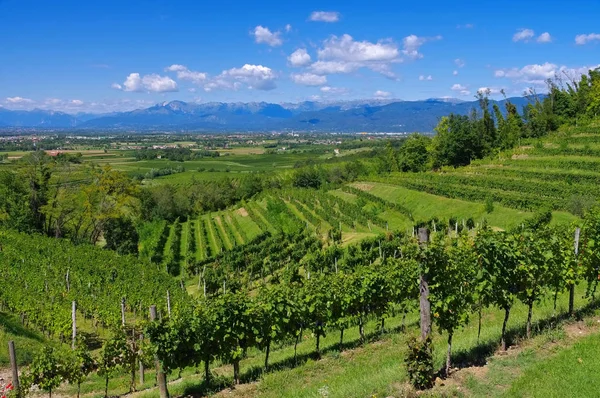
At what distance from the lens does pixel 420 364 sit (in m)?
9.34

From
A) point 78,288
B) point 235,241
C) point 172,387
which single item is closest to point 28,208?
point 235,241

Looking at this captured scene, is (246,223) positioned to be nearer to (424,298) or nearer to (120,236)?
(120,236)

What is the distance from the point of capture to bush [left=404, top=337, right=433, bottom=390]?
933 centimetres

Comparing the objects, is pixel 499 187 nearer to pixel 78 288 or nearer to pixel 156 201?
pixel 78 288

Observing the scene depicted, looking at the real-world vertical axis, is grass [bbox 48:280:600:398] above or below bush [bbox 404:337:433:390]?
below

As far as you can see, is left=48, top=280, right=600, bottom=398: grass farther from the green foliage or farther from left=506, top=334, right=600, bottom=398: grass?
the green foliage

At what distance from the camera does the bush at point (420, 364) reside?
9.33 metres

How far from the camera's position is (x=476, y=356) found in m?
11.1

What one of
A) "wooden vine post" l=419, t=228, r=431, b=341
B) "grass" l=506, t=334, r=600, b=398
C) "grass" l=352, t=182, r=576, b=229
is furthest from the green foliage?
"grass" l=352, t=182, r=576, b=229

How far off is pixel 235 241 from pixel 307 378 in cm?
3930

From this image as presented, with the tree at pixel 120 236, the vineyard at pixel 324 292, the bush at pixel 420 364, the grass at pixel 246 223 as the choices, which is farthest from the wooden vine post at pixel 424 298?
the tree at pixel 120 236

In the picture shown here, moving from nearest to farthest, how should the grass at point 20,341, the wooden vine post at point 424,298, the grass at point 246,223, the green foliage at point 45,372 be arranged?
1. the wooden vine post at point 424,298
2. the green foliage at point 45,372
3. the grass at point 20,341
4. the grass at point 246,223

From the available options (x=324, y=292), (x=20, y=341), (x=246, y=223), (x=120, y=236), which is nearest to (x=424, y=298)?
(x=324, y=292)

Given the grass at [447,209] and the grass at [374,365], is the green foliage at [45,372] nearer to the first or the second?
the grass at [374,365]
